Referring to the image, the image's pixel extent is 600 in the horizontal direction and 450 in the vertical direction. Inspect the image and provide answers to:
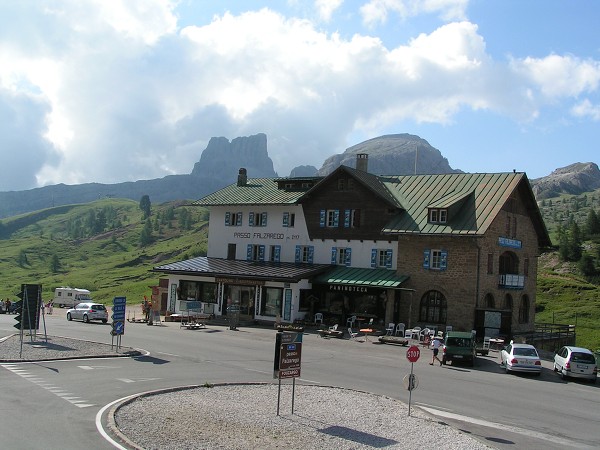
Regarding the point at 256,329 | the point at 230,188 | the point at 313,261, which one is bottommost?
the point at 256,329

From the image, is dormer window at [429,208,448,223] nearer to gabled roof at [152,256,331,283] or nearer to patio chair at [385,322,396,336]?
patio chair at [385,322,396,336]

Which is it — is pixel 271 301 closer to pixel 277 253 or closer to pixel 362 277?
pixel 277 253

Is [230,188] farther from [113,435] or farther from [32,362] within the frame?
[113,435]

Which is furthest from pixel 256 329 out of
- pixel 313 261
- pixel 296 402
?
pixel 296 402

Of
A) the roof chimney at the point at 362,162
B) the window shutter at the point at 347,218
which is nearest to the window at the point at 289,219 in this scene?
the window shutter at the point at 347,218

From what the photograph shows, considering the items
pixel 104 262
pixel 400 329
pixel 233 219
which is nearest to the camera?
pixel 400 329

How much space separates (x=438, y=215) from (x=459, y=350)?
1482 centimetres

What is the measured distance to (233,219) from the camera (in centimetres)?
5488

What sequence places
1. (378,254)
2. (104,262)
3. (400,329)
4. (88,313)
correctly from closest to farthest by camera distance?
(400,329), (378,254), (88,313), (104,262)

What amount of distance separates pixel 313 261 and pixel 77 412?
34541mm

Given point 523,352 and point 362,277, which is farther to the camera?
point 362,277

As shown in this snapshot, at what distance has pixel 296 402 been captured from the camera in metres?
18.1

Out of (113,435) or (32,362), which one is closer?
(113,435)

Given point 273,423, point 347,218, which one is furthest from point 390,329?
point 273,423
